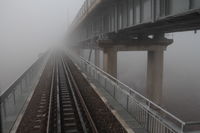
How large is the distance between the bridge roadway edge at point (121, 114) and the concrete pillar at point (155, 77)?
7911mm

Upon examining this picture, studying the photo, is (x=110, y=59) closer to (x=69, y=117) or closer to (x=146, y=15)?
(x=146, y=15)

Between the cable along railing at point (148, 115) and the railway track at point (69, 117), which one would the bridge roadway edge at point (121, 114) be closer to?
the cable along railing at point (148, 115)

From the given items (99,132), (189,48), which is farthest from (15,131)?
(189,48)

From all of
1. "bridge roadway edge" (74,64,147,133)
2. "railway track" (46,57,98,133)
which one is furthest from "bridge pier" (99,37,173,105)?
"railway track" (46,57,98,133)

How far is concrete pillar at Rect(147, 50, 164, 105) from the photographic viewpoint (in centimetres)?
2412

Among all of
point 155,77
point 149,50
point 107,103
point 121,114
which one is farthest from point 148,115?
point 149,50

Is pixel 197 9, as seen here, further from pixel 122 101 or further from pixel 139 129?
pixel 122 101

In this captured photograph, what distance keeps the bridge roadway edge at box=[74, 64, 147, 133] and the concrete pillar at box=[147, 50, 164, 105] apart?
26.0 feet

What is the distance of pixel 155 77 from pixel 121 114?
12553 millimetres

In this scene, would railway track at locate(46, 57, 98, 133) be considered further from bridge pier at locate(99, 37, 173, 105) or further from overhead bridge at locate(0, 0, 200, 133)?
bridge pier at locate(99, 37, 173, 105)

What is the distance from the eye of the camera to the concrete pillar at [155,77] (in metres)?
24.1

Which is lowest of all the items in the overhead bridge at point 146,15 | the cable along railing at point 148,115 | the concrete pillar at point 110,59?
the cable along railing at point 148,115

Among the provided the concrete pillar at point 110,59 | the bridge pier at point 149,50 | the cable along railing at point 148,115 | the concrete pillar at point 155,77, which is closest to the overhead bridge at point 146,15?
the bridge pier at point 149,50

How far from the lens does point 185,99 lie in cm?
3192
